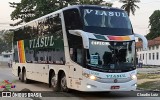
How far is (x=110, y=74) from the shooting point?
1420 centimetres

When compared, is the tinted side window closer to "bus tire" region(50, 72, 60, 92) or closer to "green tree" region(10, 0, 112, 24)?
"bus tire" region(50, 72, 60, 92)

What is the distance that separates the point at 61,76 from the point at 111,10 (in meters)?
3.88

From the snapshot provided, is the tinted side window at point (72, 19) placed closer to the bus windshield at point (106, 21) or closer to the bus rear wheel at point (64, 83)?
the bus windshield at point (106, 21)

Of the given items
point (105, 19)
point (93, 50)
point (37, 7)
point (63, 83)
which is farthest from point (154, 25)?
point (93, 50)

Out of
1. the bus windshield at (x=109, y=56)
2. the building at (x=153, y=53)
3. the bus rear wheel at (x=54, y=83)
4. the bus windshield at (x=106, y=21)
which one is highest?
the bus windshield at (x=106, y=21)

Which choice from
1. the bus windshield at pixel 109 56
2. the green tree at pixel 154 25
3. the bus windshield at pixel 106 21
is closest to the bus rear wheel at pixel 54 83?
the bus windshield at pixel 109 56

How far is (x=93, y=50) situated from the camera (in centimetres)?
1432

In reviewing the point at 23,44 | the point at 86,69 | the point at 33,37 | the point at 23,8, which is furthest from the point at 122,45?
the point at 23,8

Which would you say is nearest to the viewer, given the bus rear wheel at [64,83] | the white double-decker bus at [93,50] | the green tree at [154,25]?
the white double-decker bus at [93,50]

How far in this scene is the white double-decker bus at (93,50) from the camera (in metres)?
14.2

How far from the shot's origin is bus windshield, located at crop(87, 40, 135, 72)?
14242mm

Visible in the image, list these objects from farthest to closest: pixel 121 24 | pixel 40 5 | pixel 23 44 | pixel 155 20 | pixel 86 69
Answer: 1. pixel 155 20
2. pixel 40 5
3. pixel 23 44
4. pixel 121 24
5. pixel 86 69

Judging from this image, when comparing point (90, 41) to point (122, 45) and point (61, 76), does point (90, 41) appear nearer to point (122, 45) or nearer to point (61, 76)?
point (122, 45)

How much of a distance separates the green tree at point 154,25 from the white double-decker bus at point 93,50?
86612 millimetres
